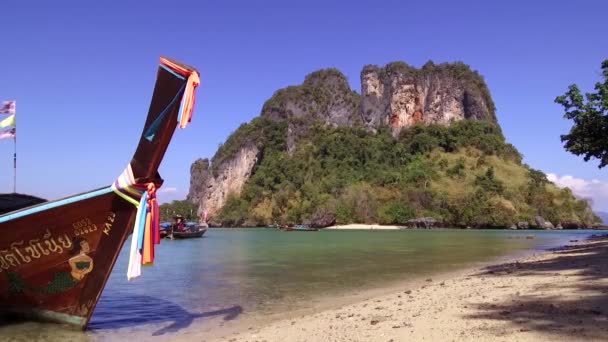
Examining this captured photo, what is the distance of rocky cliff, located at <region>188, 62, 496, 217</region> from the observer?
433 feet

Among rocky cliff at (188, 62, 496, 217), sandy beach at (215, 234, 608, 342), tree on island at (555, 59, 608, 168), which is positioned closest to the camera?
sandy beach at (215, 234, 608, 342)

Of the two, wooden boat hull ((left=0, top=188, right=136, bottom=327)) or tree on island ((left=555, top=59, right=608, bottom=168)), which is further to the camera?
tree on island ((left=555, top=59, right=608, bottom=168))

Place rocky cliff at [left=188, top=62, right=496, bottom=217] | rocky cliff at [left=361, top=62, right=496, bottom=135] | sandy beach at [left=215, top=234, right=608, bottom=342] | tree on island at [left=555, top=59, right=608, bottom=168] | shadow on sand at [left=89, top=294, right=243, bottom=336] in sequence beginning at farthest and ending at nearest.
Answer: rocky cliff at [left=188, top=62, right=496, bottom=217] → rocky cliff at [left=361, top=62, right=496, bottom=135] → tree on island at [left=555, top=59, right=608, bottom=168] → shadow on sand at [left=89, top=294, right=243, bottom=336] → sandy beach at [left=215, top=234, right=608, bottom=342]

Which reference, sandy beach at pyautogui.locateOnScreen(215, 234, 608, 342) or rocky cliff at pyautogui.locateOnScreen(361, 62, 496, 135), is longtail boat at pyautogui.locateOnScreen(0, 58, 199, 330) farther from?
rocky cliff at pyautogui.locateOnScreen(361, 62, 496, 135)

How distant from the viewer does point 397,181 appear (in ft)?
357

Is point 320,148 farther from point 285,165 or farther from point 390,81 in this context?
point 390,81

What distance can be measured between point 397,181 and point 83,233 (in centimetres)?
10304

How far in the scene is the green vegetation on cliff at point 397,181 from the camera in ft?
322

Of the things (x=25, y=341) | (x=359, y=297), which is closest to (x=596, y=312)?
(x=359, y=297)

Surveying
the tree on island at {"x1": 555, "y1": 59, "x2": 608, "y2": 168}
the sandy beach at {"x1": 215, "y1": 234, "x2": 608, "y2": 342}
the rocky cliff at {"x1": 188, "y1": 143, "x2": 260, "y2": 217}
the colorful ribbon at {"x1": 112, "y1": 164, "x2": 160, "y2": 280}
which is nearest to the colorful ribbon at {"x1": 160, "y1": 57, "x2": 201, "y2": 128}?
the colorful ribbon at {"x1": 112, "y1": 164, "x2": 160, "y2": 280}

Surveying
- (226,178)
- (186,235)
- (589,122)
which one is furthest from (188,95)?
(226,178)

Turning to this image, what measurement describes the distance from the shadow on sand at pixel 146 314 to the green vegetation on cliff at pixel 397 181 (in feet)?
294

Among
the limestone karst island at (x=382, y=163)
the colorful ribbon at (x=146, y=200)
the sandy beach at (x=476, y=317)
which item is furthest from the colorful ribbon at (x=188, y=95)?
the limestone karst island at (x=382, y=163)

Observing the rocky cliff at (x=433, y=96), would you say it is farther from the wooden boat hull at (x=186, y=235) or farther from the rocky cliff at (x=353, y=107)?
the wooden boat hull at (x=186, y=235)
